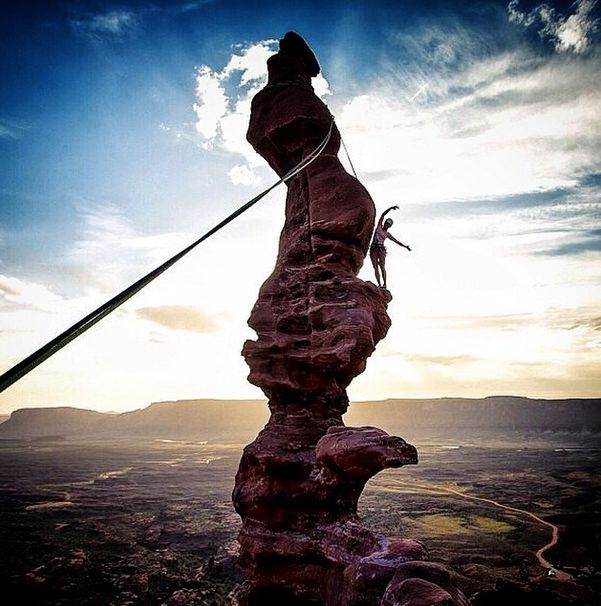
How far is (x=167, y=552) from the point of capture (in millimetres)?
26359

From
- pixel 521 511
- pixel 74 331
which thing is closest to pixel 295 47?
pixel 74 331

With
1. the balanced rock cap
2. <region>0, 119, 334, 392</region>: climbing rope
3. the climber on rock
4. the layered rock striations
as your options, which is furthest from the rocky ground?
the balanced rock cap

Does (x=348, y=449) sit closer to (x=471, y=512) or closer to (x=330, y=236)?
(x=330, y=236)

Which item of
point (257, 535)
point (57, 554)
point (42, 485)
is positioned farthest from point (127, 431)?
point (257, 535)

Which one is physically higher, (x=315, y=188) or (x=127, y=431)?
(x=315, y=188)

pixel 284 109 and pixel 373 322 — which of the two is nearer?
pixel 373 322

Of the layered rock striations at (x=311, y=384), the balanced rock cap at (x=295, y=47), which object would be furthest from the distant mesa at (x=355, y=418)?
the balanced rock cap at (x=295, y=47)

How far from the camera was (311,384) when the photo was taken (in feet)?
42.6

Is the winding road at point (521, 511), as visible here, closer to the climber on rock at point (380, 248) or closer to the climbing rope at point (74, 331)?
the climber on rock at point (380, 248)

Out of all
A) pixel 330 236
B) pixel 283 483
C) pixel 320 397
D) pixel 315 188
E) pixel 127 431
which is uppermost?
pixel 315 188

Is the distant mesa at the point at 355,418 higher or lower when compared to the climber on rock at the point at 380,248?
lower

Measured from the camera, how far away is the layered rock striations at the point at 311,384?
996 centimetres

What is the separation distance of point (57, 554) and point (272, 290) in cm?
2510

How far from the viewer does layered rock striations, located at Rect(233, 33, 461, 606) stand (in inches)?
392
